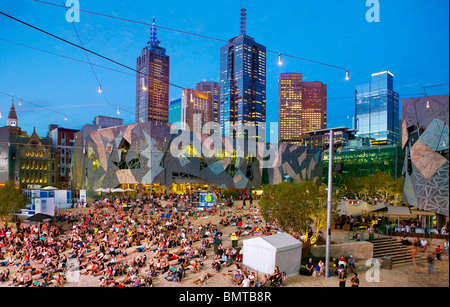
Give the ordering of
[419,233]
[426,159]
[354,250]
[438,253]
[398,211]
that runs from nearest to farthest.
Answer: [438,253]
[354,250]
[419,233]
[398,211]
[426,159]

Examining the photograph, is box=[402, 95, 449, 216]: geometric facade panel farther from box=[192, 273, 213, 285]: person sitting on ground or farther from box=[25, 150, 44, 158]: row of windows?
box=[25, 150, 44, 158]: row of windows

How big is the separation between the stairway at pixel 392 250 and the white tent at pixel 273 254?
19.0ft

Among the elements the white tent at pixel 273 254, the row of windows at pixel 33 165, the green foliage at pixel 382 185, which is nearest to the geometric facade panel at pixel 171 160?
the green foliage at pixel 382 185

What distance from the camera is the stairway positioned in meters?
17.3

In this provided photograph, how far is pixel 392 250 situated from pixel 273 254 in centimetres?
855

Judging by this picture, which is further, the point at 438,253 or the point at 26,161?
the point at 26,161

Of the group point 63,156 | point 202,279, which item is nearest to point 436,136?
point 202,279

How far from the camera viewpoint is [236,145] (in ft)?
194

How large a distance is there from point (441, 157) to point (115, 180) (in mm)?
46557

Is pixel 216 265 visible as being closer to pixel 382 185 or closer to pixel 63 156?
pixel 382 185

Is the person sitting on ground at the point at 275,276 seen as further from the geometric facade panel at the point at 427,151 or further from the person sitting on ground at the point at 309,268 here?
the geometric facade panel at the point at 427,151

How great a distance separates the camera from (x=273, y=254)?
1444 cm
